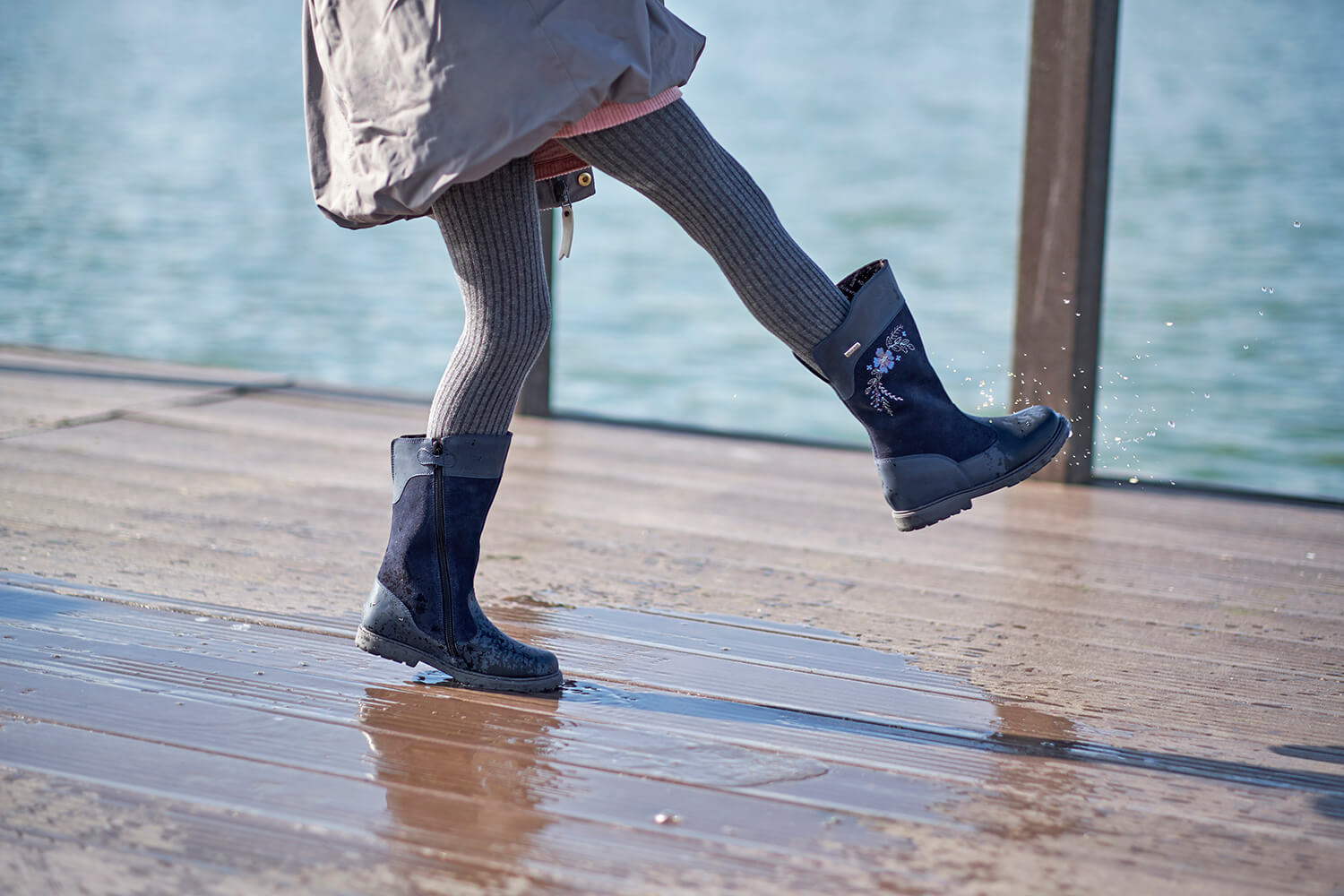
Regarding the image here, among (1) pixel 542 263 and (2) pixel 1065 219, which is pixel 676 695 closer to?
(1) pixel 542 263

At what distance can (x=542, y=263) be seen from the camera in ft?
4.48

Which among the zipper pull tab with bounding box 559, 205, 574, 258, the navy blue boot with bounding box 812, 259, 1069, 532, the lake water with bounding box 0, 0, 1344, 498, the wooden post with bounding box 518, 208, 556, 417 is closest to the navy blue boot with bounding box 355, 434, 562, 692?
the zipper pull tab with bounding box 559, 205, 574, 258

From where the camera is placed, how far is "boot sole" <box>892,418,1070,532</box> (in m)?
1.38

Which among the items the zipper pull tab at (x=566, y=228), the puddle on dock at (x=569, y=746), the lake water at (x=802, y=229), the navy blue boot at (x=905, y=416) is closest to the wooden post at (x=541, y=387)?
the lake water at (x=802, y=229)

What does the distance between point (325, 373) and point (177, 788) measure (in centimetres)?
699

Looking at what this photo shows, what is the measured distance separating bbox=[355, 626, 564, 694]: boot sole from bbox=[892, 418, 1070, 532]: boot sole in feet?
1.30

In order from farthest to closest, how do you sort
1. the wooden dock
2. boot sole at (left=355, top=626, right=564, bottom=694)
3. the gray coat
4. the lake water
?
the lake water, boot sole at (left=355, top=626, right=564, bottom=694), the gray coat, the wooden dock

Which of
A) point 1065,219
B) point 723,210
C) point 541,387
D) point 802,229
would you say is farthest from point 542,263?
point 802,229

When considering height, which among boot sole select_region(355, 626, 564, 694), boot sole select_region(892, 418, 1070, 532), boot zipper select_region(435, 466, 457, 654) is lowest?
boot sole select_region(355, 626, 564, 694)

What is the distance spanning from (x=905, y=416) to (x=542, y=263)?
1.27 ft

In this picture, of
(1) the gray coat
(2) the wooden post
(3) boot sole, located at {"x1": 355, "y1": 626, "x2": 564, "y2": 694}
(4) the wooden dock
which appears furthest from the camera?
(2) the wooden post

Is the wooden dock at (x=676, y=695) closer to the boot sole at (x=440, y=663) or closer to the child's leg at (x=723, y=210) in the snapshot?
the boot sole at (x=440, y=663)

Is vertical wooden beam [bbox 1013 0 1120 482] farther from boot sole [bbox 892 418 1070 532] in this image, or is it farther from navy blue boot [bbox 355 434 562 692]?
navy blue boot [bbox 355 434 562 692]

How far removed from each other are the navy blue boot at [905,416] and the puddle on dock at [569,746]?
225 mm
